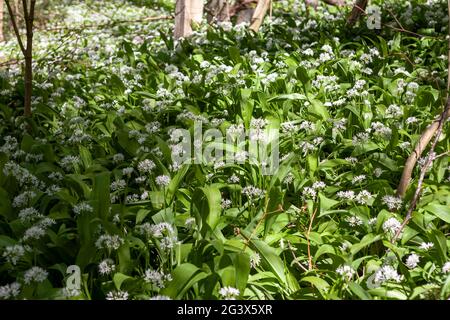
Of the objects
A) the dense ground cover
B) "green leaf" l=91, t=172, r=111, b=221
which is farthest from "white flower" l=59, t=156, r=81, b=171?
"green leaf" l=91, t=172, r=111, b=221

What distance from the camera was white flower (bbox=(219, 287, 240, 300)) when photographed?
2019 mm

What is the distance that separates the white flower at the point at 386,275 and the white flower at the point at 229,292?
1.69 ft

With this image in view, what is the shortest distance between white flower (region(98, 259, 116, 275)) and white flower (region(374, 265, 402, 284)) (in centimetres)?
99

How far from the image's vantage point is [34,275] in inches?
84.4

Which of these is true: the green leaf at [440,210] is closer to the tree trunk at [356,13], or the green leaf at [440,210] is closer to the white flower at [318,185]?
the white flower at [318,185]

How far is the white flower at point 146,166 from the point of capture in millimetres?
3012

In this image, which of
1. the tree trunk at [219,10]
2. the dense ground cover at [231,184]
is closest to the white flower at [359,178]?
the dense ground cover at [231,184]

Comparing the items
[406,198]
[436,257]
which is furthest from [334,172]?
[436,257]

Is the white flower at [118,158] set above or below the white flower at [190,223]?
below

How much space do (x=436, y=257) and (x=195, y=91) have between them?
244cm

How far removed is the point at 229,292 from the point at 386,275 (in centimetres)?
58

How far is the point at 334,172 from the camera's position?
320cm

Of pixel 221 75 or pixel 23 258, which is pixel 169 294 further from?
pixel 221 75
